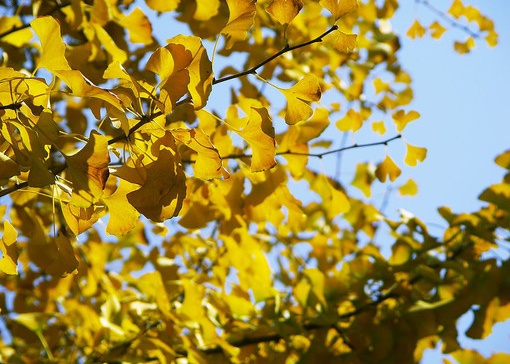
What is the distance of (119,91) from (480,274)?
832 mm

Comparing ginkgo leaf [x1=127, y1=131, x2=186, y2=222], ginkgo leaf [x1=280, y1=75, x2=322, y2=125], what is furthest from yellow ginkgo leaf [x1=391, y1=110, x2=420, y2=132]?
ginkgo leaf [x1=127, y1=131, x2=186, y2=222]

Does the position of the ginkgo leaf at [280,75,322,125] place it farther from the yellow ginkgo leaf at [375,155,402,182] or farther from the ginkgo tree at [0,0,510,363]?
the yellow ginkgo leaf at [375,155,402,182]

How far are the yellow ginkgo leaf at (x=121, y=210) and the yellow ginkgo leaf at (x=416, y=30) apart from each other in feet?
4.91

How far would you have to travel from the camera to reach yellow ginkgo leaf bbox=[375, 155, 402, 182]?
3.47ft

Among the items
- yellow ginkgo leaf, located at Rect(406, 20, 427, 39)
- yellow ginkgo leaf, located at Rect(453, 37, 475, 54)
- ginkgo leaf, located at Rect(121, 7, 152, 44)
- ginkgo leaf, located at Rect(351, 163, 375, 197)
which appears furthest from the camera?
yellow ginkgo leaf, located at Rect(453, 37, 475, 54)

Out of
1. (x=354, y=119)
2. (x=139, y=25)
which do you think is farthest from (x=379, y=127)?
(x=139, y=25)

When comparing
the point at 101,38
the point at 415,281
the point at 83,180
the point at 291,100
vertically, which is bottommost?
the point at 83,180

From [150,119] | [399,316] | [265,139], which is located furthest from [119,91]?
[399,316]

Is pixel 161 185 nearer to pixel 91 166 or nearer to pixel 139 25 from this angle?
pixel 91 166

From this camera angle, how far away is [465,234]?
4.26ft

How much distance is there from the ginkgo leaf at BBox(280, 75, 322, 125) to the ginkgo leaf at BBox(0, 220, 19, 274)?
1.02 ft

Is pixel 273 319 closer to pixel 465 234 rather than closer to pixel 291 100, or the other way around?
pixel 465 234

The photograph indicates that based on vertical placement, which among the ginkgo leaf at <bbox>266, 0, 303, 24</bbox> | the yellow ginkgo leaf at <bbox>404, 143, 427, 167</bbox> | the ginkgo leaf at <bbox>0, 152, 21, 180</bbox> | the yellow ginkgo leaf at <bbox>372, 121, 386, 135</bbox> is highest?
the yellow ginkgo leaf at <bbox>372, 121, 386, 135</bbox>

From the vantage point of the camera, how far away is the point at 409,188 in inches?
63.1
